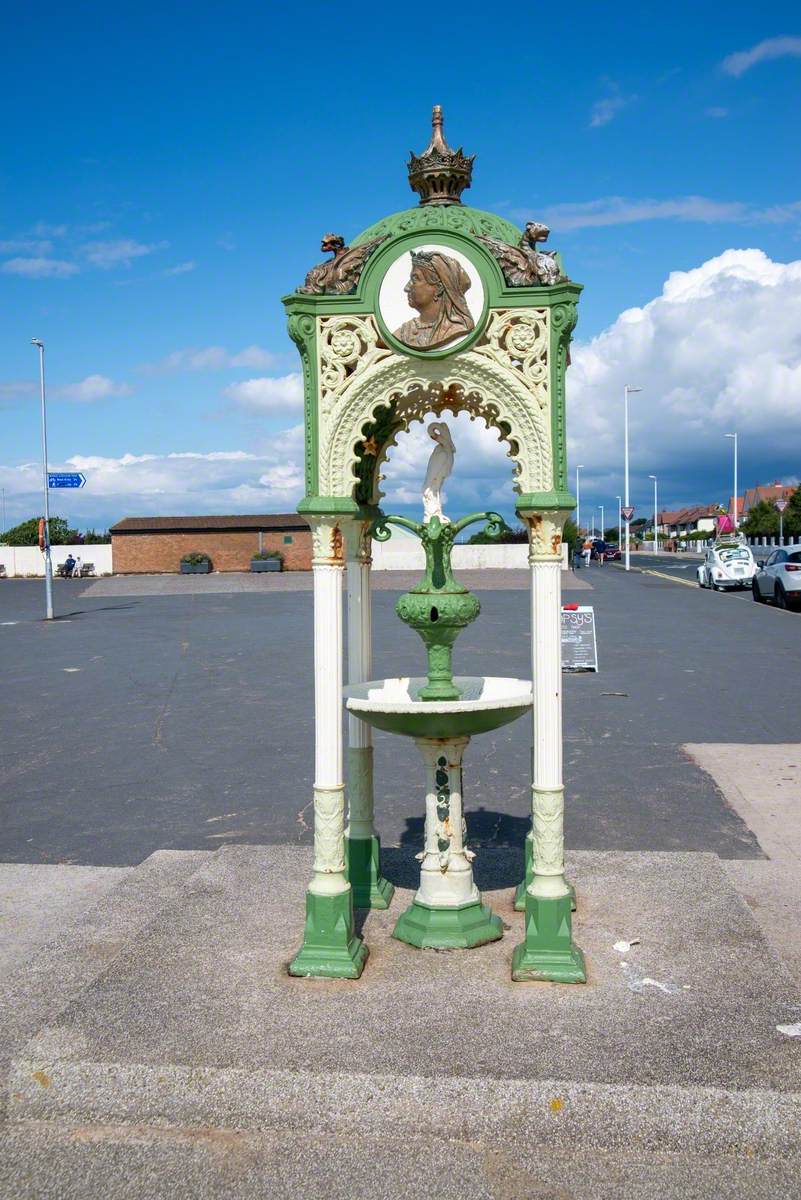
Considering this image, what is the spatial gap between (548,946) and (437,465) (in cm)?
271

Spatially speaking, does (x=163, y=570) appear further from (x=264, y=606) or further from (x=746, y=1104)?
(x=746, y=1104)

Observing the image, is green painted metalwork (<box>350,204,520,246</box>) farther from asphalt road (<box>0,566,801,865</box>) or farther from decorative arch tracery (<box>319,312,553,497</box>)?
asphalt road (<box>0,566,801,865</box>)

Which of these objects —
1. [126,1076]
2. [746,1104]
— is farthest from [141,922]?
[746,1104]

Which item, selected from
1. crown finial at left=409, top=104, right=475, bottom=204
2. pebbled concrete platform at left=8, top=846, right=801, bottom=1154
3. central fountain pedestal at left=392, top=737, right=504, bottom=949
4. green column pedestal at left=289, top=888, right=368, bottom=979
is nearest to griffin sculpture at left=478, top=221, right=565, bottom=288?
crown finial at left=409, top=104, right=475, bottom=204

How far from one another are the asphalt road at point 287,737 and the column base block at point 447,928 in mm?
1954

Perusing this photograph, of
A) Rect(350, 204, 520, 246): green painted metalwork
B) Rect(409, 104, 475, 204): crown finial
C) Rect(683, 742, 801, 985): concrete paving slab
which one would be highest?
Rect(409, 104, 475, 204): crown finial

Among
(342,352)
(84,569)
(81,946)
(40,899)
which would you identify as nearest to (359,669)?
(342,352)

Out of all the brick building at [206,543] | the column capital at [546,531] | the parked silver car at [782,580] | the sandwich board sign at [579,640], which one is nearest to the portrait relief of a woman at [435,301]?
the column capital at [546,531]

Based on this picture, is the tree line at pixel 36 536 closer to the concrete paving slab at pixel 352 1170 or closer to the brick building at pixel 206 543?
the brick building at pixel 206 543

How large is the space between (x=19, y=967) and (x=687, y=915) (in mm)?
3701

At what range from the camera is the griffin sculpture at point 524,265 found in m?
5.17

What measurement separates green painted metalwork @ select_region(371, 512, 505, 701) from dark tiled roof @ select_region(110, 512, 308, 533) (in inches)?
1801

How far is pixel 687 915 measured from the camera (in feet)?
18.8

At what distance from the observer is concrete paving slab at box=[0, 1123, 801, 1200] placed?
360cm
